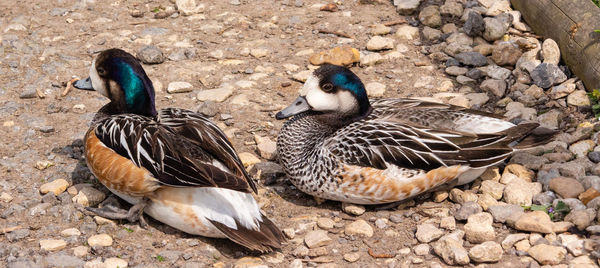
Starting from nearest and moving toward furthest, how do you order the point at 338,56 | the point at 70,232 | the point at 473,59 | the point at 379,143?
1. the point at 70,232
2. the point at 379,143
3. the point at 473,59
4. the point at 338,56

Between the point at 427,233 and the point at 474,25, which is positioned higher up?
the point at 474,25

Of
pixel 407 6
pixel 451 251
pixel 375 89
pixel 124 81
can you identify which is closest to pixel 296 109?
pixel 124 81

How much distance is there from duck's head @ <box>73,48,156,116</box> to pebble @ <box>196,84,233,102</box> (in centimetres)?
124

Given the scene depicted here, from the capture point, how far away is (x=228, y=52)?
732 centimetres

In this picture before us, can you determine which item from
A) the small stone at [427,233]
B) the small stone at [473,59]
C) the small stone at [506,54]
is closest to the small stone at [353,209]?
the small stone at [427,233]

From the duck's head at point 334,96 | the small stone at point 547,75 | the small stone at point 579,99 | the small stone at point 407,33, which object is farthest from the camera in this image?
the small stone at point 407,33

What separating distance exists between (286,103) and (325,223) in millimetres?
1869

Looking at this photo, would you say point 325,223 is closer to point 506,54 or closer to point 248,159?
point 248,159

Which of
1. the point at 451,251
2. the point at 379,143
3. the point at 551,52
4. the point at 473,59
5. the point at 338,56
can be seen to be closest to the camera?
the point at 451,251

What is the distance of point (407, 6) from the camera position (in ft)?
25.6

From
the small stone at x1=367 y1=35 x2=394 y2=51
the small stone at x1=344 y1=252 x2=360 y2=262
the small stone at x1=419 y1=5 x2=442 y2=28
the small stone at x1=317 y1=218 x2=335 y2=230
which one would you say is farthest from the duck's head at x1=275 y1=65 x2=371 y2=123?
the small stone at x1=419 y1=5 x2=442 y2=28

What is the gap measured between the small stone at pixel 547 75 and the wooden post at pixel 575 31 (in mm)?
158

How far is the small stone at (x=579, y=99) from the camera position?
234 inches

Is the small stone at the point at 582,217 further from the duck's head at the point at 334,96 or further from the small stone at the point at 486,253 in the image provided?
the duck's head at the point at 334,96
